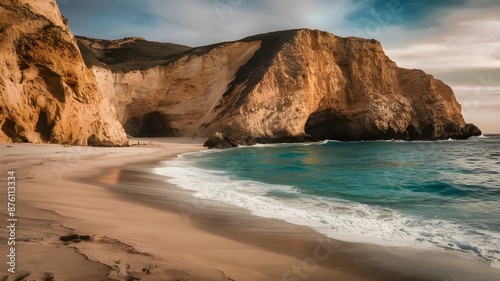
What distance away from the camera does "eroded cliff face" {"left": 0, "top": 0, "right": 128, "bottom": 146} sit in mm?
16406

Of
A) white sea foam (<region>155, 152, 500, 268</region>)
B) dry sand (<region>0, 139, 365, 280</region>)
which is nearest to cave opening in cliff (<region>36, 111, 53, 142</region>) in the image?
white sea foam (<region>155, 152, 500, 268</region>)

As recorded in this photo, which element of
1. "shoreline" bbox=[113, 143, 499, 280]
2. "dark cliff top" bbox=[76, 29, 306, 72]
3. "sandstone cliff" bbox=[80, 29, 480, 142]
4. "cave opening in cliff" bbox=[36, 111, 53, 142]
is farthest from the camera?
"dark cliff top" bbox=[76, 29, 306, 72]

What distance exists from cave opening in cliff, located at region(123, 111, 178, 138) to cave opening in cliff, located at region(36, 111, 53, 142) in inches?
1047

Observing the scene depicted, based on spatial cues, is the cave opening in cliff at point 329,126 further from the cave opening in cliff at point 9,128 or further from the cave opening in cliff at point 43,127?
the cave opening in cliff at point 9,128

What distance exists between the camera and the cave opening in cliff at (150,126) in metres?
45.6

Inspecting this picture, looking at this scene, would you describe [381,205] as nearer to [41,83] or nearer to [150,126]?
[41,83]

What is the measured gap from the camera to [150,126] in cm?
4700

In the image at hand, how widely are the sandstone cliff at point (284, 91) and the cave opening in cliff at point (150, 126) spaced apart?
0.14 metres

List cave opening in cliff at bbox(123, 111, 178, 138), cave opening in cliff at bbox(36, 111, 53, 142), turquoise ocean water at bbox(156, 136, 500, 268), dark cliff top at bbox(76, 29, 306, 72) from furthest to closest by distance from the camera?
dark cliff top at bbox(76, 29, 306, 72) → cave opening in cliff at bbox(123, 111, 178, 138) → cave opening in cliff at bbox(36, 111, 53, 142) → turquoise ocean water at bbox(156, 136, 500, 268)

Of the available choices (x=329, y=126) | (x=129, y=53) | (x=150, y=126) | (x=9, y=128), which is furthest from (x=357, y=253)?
(x=129, y=53)

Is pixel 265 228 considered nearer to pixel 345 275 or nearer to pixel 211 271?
pixel 345 275

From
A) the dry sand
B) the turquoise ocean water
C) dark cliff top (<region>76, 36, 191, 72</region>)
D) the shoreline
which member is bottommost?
the turquoise ocean water

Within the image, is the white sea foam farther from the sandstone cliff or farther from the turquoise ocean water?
the sandstone cliff

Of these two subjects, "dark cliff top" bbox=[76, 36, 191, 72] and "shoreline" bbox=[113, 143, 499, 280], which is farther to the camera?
"dark cliff top" bbox=[76, 36, 191, 72]
